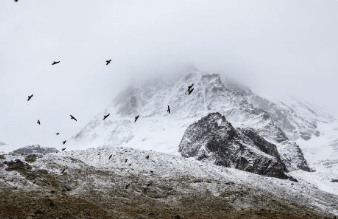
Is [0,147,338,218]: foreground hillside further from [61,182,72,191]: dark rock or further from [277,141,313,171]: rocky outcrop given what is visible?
[277,141,313,171]: rocky outcrop

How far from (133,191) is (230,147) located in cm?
7536

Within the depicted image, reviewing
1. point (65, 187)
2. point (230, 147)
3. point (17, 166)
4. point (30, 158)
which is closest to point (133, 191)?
point (65, 187)

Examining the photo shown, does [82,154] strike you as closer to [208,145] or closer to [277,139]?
[208,145]

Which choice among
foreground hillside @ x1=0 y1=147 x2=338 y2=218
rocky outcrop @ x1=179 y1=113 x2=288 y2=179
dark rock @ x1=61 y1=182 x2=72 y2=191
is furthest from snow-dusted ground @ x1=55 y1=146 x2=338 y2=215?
rocky outcrop @ x1=179 y1=113 x2=288 y2=179

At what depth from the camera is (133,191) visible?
131 ft

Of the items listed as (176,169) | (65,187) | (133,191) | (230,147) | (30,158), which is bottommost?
(230,147)

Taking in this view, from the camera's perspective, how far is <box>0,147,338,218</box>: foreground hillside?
27625 millimetres

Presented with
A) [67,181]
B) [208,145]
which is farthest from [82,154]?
[208,145]

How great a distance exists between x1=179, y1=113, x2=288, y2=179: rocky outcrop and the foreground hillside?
44.8m

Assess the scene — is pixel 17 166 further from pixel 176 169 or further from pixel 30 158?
pixel 176 169

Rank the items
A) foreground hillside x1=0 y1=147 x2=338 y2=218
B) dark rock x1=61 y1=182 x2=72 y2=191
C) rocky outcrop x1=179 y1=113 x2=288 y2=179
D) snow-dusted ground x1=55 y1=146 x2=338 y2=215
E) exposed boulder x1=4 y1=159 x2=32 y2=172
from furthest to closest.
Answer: rocky outcrop x1=179 y1=113 x2=288 y2=179, snow-dusted ground x1=55 y1=146 x2=338 y2=215, exposed boulder x1=4 y1=159 x2=32 y2=172, dark rock x1=61 y1=182 x2=72 y2=191, foreground hillside x1=0 y1=147 x2=338 y2=218

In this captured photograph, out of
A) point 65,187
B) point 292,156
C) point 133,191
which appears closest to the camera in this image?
point 65,187

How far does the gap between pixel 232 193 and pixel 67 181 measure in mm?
19948

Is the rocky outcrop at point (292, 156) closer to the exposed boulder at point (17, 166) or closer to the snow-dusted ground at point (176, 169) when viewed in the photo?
the snow-dusted ground at point (176, 169)
